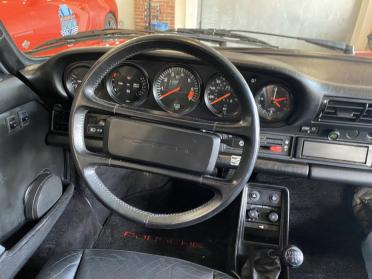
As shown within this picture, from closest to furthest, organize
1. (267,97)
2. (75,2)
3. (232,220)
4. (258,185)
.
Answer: (267,97)
(258,185)
(232,220)
(75,2)

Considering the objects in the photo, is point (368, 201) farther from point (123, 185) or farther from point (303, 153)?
point (123, 185)

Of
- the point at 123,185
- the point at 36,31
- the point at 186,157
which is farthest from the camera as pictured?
the point at 36,31

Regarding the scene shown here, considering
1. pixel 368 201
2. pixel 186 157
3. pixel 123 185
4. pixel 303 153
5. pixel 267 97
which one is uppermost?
pixel 267 97

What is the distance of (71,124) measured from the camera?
102 centimetres

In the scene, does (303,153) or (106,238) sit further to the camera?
(106,238)

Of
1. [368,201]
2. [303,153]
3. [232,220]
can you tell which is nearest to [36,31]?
[232,220]

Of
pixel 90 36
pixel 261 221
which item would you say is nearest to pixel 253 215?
pixel 261 221

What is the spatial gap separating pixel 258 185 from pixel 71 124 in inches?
34.7

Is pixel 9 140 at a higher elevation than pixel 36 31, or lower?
lower

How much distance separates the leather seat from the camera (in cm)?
103

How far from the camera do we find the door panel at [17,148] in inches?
47.9

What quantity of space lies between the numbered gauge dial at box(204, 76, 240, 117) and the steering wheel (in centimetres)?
26

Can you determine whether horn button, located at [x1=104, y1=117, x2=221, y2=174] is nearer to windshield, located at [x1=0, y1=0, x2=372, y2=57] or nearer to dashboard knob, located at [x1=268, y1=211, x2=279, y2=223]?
dashboard knob, located at [x1=268, y1=211, x2=279, y2=223]

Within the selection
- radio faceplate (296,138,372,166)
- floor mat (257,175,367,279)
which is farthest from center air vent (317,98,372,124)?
floor mat (257,175,367,279)
